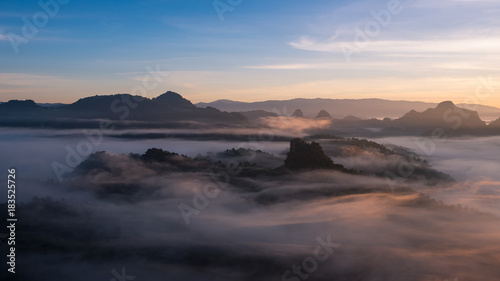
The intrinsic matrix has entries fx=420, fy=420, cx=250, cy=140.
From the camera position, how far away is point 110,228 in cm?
11638

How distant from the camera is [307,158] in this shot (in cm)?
17350

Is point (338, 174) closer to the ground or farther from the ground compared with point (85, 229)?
farther from the ground

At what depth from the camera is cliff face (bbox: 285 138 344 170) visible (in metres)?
168

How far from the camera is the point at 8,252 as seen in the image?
94.6 m

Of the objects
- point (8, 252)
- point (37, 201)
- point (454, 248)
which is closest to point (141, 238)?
point (8, 252)

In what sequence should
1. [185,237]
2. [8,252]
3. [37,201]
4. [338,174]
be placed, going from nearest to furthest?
[8,252]
[185,237]
[37,201]
[338,174]

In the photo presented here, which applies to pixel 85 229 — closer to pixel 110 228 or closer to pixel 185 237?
pixel 110 228

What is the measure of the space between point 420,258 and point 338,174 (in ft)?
263

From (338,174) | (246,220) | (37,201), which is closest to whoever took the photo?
(246,220)

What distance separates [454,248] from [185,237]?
2551 inches

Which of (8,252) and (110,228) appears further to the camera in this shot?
(110,228)

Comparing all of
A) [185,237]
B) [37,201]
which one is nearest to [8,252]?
[185,237]

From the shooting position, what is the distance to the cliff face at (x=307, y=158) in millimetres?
167625

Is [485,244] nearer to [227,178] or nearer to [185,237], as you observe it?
[185,237]
